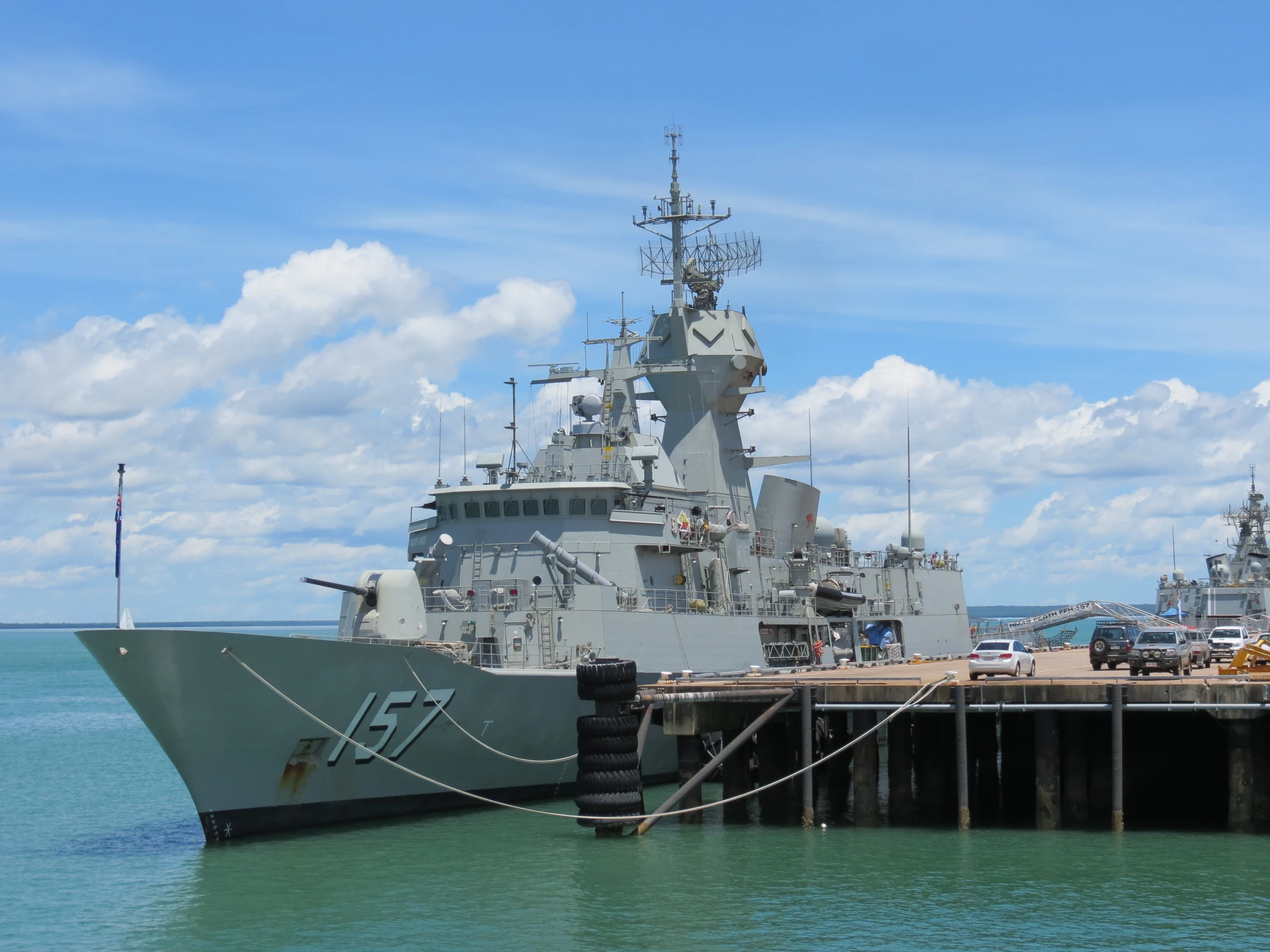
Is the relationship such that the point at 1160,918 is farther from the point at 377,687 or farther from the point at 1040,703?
the point at 377,687

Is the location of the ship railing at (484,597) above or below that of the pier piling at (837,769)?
above

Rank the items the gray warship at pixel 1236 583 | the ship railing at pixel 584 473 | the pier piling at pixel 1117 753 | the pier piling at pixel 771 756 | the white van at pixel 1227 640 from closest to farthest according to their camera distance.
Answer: the pier piling at pixel 1117 753 → the pier piling at pixel 771 756 → the ship railing at pixel 584 473 → the white van at pixel 1227 640 → the gray warship at pixel 1236 583

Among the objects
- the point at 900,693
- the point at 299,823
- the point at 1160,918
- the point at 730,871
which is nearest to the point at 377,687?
the point at 299,823

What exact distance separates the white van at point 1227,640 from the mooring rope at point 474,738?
18.1 metres

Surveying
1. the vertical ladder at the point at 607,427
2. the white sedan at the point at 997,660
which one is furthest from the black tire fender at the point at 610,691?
the white sedan at the point at 997,660

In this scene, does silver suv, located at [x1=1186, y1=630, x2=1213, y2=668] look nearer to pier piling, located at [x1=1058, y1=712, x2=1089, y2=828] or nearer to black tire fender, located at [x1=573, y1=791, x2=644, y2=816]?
pier piling, located at [x1=1058, y1=712, x2=1089, y2=828]

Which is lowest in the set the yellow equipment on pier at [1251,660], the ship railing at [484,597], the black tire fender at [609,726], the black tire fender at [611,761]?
the black tire fender at [611,761]

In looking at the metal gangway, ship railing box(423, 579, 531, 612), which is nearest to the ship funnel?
ship railing box(423, 579, 531, 612)

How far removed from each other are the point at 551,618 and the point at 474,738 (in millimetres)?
3102

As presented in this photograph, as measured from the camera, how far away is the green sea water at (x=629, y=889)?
56.5 ft

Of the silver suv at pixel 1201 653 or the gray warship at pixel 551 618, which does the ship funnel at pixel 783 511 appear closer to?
the gray warship at pixel 551 618

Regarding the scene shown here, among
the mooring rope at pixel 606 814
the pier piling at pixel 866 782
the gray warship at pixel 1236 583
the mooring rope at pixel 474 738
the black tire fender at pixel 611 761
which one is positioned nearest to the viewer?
the mooring rope at pixel 606 814

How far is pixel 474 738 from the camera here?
24.4 meters

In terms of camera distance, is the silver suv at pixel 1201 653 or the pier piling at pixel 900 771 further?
the silver suv at pixel 1201 653
